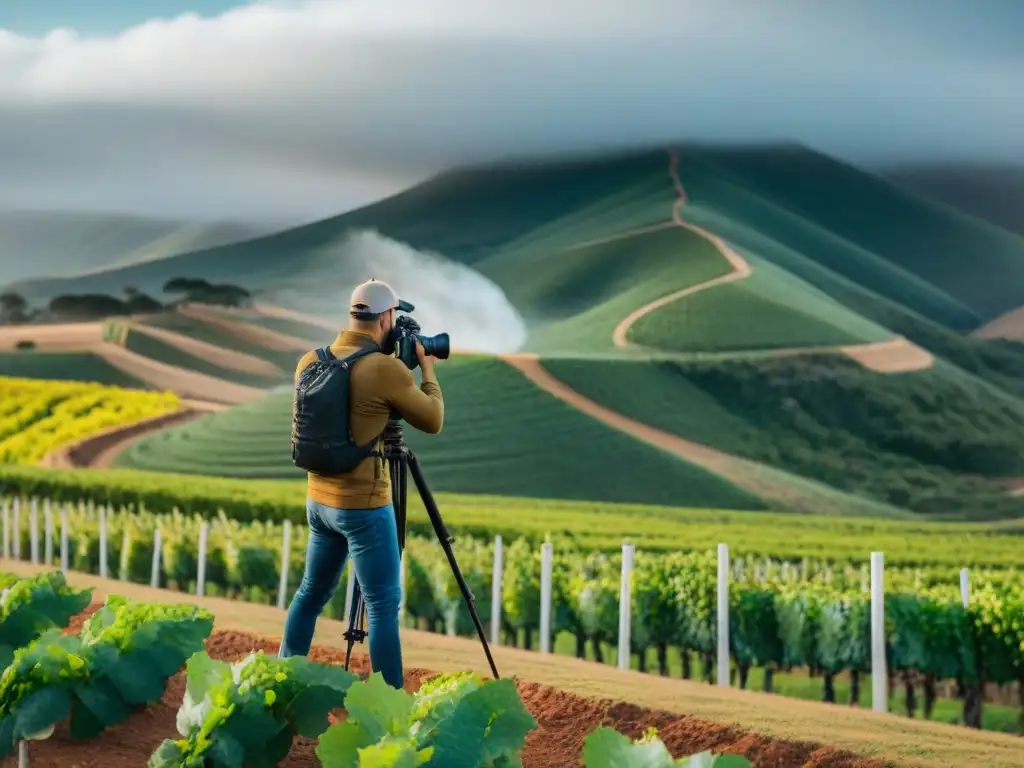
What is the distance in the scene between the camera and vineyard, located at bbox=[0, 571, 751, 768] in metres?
4.30

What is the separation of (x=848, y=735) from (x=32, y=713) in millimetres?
3558

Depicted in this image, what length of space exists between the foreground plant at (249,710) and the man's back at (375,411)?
820mm

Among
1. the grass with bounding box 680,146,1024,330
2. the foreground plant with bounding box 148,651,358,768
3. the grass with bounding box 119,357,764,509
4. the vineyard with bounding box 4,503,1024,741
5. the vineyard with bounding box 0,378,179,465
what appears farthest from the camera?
the grass with bounding box 680,146,1024,330

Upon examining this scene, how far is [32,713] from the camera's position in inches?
216

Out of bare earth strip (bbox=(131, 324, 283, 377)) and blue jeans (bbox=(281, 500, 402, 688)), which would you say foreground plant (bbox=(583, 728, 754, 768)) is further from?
bare earth strip (bbox=(131, 324, 283, 377))

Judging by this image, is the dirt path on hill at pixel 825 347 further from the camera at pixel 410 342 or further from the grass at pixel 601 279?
the camera at pixel 410 342

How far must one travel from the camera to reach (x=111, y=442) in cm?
4338

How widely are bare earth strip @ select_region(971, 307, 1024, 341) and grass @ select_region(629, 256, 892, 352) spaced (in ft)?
18.1

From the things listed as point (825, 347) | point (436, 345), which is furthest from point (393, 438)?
point (825, 347)

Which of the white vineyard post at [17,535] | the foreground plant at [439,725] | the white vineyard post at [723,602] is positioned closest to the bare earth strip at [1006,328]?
the white vineyard post at [17,535]

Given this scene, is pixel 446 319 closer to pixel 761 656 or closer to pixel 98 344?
pixel 98 344

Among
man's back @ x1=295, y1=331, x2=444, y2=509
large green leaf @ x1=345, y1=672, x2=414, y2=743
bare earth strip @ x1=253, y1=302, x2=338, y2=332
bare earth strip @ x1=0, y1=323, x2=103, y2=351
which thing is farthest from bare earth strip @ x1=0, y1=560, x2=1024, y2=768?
bare earth strip @ x1=253, y1=302, x2=338, y2=332

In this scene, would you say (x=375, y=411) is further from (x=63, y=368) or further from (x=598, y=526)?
(x=63, y=368)

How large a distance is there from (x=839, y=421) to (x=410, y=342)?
152ft
